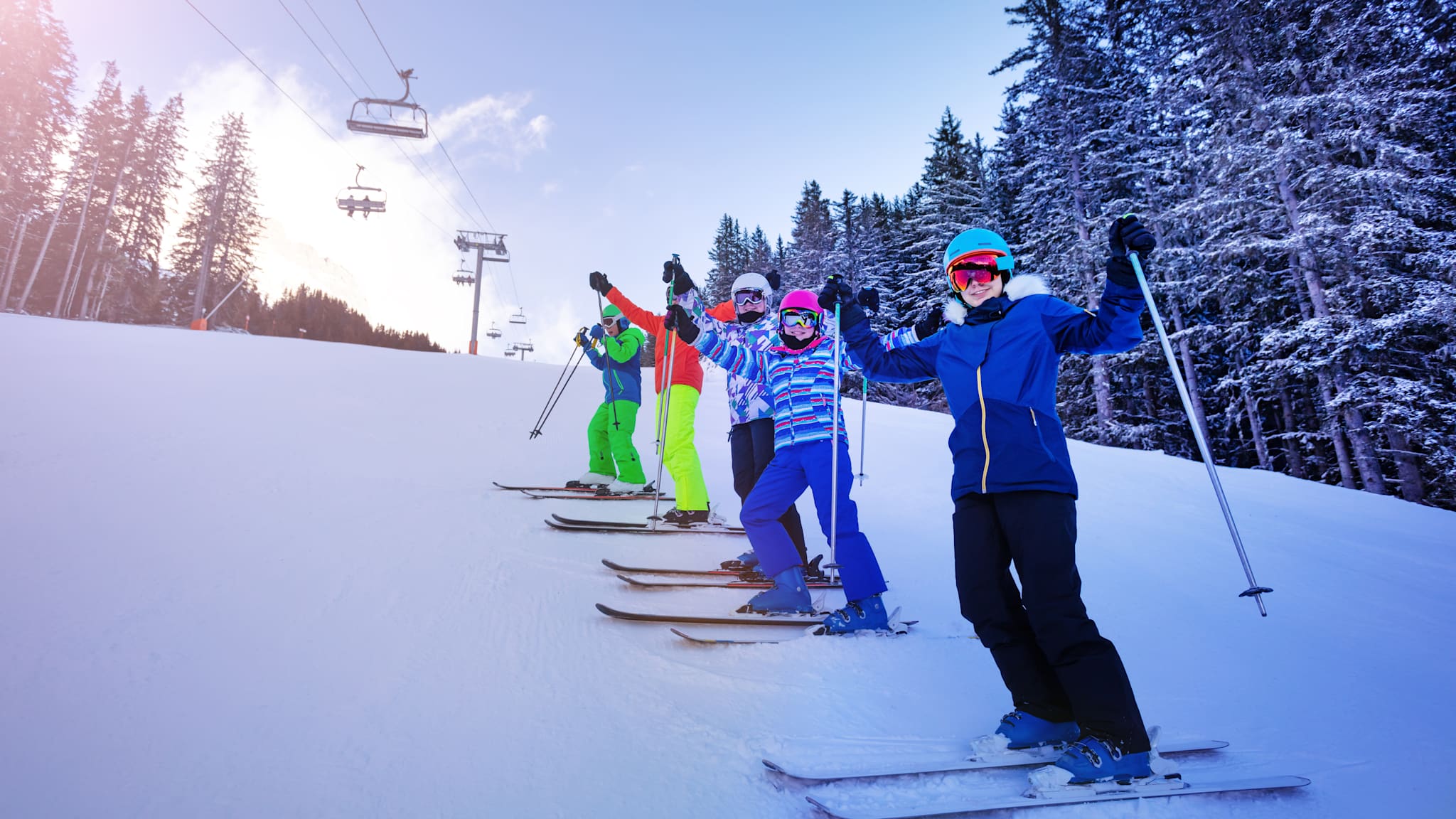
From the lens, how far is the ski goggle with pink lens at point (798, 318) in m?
3.80

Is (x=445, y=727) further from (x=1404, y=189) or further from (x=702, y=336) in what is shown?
(x=1404, y=189)

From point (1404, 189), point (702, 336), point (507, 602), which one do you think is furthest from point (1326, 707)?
point (1404, 189)

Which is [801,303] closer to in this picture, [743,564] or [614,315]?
[743,564]

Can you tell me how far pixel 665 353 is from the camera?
5.74m

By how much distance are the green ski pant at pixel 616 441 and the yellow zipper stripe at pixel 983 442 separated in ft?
15.4

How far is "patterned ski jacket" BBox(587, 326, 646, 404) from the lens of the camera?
6.58 meters

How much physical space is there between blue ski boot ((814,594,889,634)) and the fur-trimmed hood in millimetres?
1509

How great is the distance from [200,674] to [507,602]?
4.39ft

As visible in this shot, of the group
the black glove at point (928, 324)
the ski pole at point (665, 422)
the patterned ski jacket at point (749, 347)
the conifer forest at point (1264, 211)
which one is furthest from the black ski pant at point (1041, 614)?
the conifer forest at point (1264, 211)

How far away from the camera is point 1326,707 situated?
2.76m

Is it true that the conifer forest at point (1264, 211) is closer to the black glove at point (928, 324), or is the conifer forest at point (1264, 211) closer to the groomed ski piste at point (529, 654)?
the groomed ski piste at point (529, 654)

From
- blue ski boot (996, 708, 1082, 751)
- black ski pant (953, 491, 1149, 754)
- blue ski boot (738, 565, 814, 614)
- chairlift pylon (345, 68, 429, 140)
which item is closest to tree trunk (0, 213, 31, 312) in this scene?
chairlift pylon (345, 68, 429, 140)

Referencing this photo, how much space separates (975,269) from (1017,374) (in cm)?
50

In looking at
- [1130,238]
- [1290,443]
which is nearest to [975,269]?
[1130,238]
